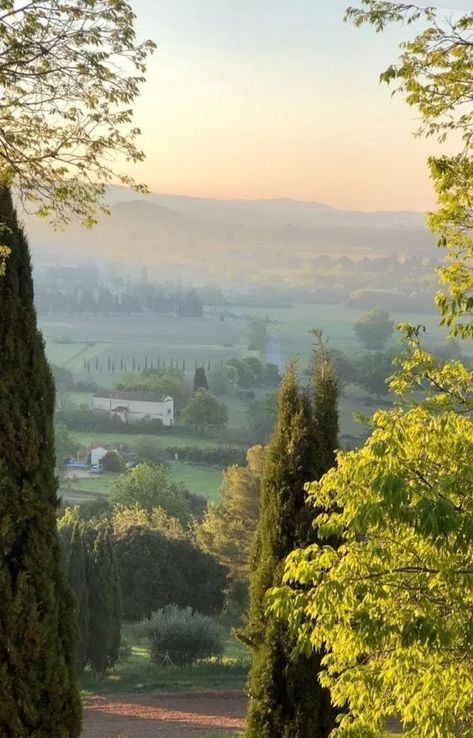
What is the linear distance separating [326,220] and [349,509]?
599ft

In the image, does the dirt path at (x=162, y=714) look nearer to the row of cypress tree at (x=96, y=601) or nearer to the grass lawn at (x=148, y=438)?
the row of cypress tree at (x=96, y=601)

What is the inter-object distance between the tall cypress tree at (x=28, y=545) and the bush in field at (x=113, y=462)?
5957 centimetres

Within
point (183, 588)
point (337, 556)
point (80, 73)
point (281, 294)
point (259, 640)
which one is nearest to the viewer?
point (337, 556)

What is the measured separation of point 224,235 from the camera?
590 ft

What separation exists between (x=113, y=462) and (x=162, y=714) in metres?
51.0

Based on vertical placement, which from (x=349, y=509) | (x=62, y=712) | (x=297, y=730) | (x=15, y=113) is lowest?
(x=297, y=730)

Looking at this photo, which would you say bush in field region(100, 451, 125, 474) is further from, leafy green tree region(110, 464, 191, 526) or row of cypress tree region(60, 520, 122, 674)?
row of cypress tree region(60, 520, 122, 674)

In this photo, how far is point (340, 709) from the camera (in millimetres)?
6895

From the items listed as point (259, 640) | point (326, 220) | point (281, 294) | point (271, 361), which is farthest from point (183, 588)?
point (326, 220)

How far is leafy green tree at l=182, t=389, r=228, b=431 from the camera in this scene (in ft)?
248

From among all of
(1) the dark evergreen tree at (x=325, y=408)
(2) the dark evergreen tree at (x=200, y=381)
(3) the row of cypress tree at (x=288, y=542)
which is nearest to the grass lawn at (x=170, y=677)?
(3) the row of cypress tree at (x=288, y=542)

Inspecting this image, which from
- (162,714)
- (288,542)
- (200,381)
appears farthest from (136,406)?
(288,542)

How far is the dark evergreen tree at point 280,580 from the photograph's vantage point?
Answer: 265 inches

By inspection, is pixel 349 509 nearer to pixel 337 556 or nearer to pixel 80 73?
pixel 337 556
